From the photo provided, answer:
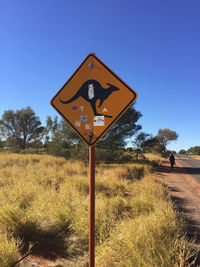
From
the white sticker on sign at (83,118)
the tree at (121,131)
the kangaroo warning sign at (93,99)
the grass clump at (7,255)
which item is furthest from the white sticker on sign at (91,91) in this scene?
the tree at (121,131)

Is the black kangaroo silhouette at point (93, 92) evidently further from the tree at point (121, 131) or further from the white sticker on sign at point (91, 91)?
the tree at point (121, 131)

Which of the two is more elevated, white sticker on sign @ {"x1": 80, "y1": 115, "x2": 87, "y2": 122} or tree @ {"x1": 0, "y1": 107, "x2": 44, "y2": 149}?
tree @ {"x1": 0, "y1": 107, "x2": 44, "y2": 149}

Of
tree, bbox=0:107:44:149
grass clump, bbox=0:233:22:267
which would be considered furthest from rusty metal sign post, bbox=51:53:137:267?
tree, bbox=0:107:44:149

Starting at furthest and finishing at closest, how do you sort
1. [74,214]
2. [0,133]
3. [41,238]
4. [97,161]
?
[0,133] → [97,161] → [74,214] → [41,238]

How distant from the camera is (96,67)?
223 centimetres

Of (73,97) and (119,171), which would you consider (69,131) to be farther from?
(73,97)

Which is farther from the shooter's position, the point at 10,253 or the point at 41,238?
the point at 41,238

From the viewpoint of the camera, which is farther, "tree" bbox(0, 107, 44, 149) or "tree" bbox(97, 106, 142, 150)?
"tree" bbox(0, 107, 44, 149)

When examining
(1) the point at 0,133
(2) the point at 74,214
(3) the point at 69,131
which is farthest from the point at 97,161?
(1) the point at 0,133

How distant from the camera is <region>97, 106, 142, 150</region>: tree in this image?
56.0ft

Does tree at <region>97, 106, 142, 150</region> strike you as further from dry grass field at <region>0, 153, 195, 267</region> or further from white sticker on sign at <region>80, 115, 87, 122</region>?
white sticker on sign at <region>80, 115, 87, 122</region>

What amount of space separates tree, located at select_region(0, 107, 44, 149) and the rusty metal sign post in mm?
34702

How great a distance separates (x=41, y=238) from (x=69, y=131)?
1503 centimetres

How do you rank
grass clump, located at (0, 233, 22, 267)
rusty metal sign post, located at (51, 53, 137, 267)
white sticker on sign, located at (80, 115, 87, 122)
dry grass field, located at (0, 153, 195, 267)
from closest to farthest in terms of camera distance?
rusty metal sign post, located at (51, 53, 137, 267)
white sticker on sign, located at (80, 115, 87, 122)
grass clump, located at (0, 233, 22, 267)
dry grass field, located at (0, 153, 195, 267)
